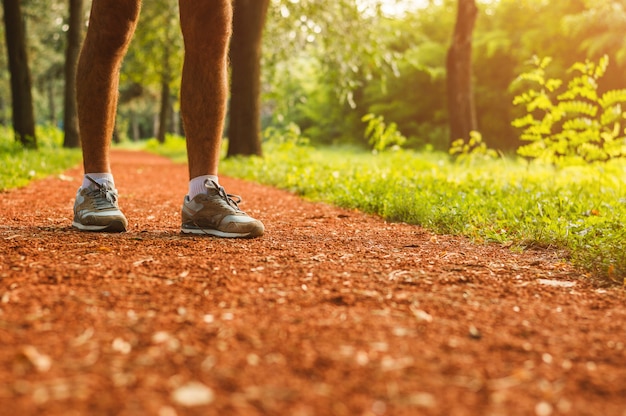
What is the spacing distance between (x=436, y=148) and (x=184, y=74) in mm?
22294

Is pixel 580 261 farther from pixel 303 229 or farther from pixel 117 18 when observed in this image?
pixel 117 18

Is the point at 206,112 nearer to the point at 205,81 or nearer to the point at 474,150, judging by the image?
the point at 205,81

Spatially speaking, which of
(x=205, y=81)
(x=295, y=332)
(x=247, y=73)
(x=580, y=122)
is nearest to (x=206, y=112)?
(x=205, y=81)

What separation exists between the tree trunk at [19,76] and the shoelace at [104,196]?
1097cm

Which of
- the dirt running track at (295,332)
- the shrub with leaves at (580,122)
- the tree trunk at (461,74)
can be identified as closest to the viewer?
the dirt running track at (295,332)

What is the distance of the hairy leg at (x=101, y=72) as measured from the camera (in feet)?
10.3

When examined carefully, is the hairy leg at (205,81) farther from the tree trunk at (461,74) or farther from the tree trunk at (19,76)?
the tree trunk at (19,76)

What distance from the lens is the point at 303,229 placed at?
147 inches

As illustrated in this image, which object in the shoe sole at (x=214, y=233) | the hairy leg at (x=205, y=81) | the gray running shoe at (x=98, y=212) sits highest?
the hairy leg at (x=205, y=81)

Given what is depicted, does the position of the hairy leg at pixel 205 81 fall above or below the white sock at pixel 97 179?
above

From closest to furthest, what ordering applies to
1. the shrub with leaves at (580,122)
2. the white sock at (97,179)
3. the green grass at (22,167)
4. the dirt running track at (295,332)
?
the dirt running track at (295,332) → the white sock at (97,179) → the shrub with leaves at (580,122) → the green grass at (22,167)

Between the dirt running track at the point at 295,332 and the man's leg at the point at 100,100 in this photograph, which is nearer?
the dirt running track at the point at 295,332

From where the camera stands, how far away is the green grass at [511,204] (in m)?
3.17

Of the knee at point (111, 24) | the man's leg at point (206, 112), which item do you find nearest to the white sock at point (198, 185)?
the man's leg at point (206, 112)
